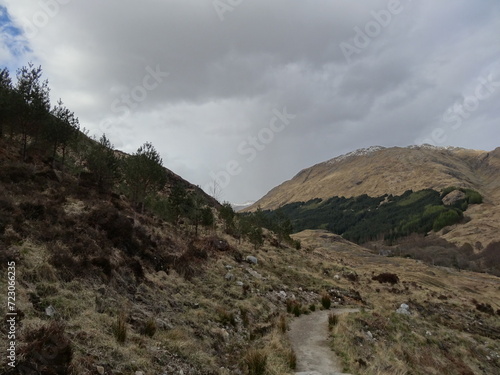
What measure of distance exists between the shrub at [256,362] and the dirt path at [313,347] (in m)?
1.17

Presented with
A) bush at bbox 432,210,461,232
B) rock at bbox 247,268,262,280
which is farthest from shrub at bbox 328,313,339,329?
bush at bbox 432,210,461,232

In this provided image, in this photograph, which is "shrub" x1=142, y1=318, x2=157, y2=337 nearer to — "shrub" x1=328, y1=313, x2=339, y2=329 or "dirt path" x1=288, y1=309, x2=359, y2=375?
"dirt path" x1=288, y1=309, x2=359, y2=375

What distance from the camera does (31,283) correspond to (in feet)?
35.1

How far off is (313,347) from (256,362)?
199 inches

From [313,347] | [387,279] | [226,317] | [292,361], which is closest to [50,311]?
[226,317]

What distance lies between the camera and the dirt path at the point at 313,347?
1232 centimetres

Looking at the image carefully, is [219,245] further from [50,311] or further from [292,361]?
[50,311]

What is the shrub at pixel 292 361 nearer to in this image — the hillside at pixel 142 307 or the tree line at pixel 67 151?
the hillside at pixel 142 307

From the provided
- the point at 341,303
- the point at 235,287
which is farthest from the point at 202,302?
the point at 341,303

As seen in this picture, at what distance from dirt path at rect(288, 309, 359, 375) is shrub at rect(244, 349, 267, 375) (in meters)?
1.17

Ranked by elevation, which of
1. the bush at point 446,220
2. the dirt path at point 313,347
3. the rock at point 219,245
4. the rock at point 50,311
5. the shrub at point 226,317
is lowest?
the dirt path at point 313,347

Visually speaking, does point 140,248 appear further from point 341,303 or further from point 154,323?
point 341,303

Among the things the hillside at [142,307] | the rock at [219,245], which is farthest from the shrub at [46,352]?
the rock at [219,245]

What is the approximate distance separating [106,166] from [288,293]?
77.0 ft
